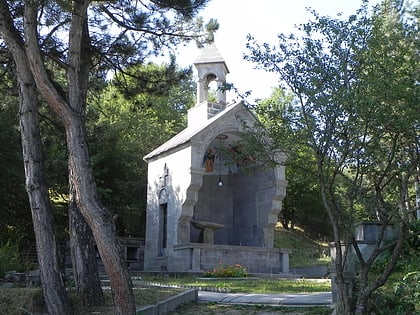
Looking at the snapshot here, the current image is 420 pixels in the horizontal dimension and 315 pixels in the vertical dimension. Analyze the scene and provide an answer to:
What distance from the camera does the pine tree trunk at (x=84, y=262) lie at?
8.27m

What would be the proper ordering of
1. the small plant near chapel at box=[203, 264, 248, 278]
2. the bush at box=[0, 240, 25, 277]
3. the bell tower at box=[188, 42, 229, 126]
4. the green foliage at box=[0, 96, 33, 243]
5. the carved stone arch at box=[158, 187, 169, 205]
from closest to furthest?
1. the bush at box=[0, 240, 25, 277]
2. the small plant near chapel at box=[203, 264, 248, 278]
3. the green foliage at box=[0, 96, 33, 243]
4. the carved stone arch at box=[158, 187, 169, 205]
5. the bell tower at box=[188, 42, 229, 126]

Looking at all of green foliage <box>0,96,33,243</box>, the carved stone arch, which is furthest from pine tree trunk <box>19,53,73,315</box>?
the carved stone arch

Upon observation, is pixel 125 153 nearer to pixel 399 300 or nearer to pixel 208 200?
pixel 208 200

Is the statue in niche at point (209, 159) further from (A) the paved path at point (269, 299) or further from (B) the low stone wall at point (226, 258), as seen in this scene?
(A) the paved path at point (269, 299)

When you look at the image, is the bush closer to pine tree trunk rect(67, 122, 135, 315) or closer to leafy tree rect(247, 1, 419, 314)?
pine tree trunk rect(67, 122, 135, 315)

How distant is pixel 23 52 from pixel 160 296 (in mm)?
4959

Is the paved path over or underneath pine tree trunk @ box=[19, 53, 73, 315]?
underneath

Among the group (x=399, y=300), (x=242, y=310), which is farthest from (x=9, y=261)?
(x=399, y=300)

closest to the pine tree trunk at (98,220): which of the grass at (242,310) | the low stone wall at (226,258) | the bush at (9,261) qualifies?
the grass at (242,310)

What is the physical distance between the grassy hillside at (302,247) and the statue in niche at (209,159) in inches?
251

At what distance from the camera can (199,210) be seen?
2327 centimetres

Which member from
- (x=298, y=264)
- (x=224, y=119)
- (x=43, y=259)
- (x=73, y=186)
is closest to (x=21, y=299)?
(x=43, y=259)

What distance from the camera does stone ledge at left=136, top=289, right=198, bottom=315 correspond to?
7884 millimetres

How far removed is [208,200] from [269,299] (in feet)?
46.8
